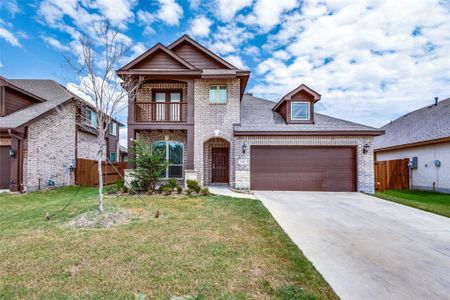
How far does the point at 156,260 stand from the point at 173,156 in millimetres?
9970

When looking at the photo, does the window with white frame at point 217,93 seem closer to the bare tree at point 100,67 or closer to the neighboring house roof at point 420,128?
the bare tree at point 100,67

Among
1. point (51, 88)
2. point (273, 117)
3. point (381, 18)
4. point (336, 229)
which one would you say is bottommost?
point (336, 229)

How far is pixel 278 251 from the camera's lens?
425cm

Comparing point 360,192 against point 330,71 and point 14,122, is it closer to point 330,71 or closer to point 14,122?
→ point 330,71

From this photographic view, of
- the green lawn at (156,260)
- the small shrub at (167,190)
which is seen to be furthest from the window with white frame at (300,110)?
the green lawn at (156,260)

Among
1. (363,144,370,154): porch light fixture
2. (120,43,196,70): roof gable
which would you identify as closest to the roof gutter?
(363,144,370,154): porch light fixture

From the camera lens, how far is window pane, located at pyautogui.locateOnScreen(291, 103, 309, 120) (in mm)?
13188

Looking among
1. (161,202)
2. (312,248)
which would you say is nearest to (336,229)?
(312,248)

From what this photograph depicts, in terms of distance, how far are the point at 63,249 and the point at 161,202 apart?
437cm

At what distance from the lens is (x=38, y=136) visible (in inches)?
479

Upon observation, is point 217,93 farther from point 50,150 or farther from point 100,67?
point 50,150

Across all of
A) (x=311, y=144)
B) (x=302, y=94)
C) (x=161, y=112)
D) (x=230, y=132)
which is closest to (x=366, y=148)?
(x=311, y=144)

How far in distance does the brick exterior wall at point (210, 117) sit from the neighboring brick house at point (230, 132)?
0.17 feet

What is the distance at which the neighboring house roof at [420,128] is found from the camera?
44.8 ft
